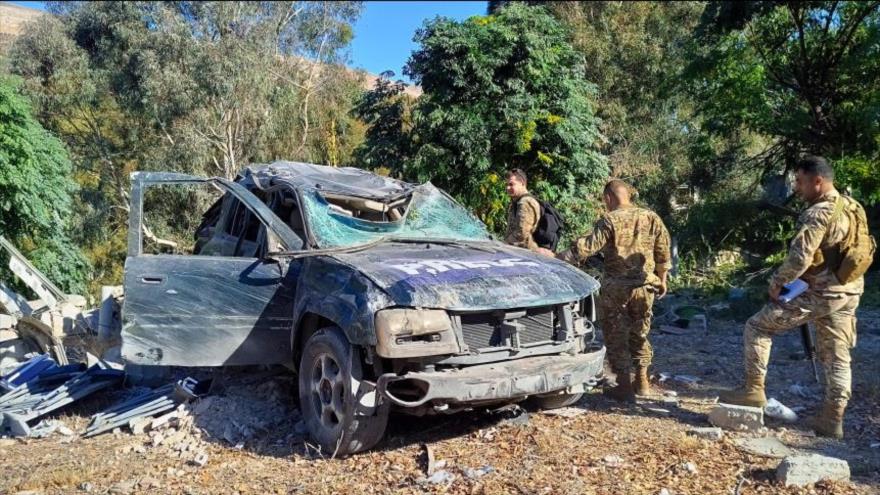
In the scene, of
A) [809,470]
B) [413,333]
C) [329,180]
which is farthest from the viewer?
[329,180]

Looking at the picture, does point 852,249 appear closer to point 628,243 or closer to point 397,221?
point 628,243

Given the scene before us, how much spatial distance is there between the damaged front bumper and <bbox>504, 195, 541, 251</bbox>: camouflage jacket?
2025mm

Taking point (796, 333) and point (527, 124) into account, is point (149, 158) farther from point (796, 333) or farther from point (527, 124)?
point (796, 333)

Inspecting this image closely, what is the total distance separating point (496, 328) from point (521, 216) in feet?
7.26

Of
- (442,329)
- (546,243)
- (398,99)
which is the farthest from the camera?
(398,99)

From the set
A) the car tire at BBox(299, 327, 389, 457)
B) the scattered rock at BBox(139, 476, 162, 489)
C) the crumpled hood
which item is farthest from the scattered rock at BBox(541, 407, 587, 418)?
the scattered rock at BBox(139, 476, 162, 489)

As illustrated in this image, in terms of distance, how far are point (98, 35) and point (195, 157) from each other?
6.24 meters

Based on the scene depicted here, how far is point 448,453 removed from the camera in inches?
177

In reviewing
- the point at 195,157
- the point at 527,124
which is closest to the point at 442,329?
the point at 527,124

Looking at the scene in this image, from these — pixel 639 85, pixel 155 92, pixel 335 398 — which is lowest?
pixel 335 398

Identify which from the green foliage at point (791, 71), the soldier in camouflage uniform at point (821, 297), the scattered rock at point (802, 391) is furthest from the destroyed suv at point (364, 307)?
the green foliage at point (791, 71)

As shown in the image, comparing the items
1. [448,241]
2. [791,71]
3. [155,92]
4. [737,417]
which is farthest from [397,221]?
[155,92]

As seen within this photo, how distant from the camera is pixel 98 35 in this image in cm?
2173

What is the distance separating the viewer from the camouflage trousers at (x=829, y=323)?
15.6 ft
